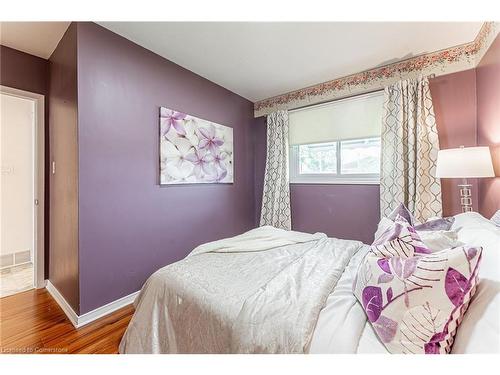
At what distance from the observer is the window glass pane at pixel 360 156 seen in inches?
109

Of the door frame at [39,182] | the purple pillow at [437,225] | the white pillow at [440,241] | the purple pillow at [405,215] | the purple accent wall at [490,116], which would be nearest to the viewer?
the white pillow at [440,241]

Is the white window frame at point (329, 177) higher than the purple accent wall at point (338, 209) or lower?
higher

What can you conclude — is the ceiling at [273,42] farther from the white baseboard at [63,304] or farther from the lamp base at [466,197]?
the white baseboard at [63,304]

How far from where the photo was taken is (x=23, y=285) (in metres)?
2.49

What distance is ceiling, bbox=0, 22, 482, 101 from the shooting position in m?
1.90

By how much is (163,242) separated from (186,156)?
3.18 feet

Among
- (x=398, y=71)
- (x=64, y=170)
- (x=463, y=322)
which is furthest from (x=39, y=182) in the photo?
(x=398, y=71)

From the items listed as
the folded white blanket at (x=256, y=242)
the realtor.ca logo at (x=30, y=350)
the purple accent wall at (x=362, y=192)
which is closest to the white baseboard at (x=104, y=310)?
the realtor.ca logo at (x=30, y=350)

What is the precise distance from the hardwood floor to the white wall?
53.7 inches

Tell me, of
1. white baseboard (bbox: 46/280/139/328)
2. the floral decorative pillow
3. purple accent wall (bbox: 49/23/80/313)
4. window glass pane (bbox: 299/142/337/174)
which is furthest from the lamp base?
purple accent wall (bbox: 49/23/80/313)

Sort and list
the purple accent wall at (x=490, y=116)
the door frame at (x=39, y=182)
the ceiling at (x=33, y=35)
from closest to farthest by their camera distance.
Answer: the purple accent wall at (x=490, y=116) < the ceiling at (x=33, y=35) < the door frame at (x=39, y=182)

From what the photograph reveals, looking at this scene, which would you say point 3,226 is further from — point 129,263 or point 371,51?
→ point 371,51

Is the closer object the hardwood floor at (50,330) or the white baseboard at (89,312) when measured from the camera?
the hardwood floor at (50,330)

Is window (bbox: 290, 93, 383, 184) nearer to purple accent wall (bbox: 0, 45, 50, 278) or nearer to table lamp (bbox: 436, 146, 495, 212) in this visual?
table lamp (bbox: 436, 146, 495, 212)
